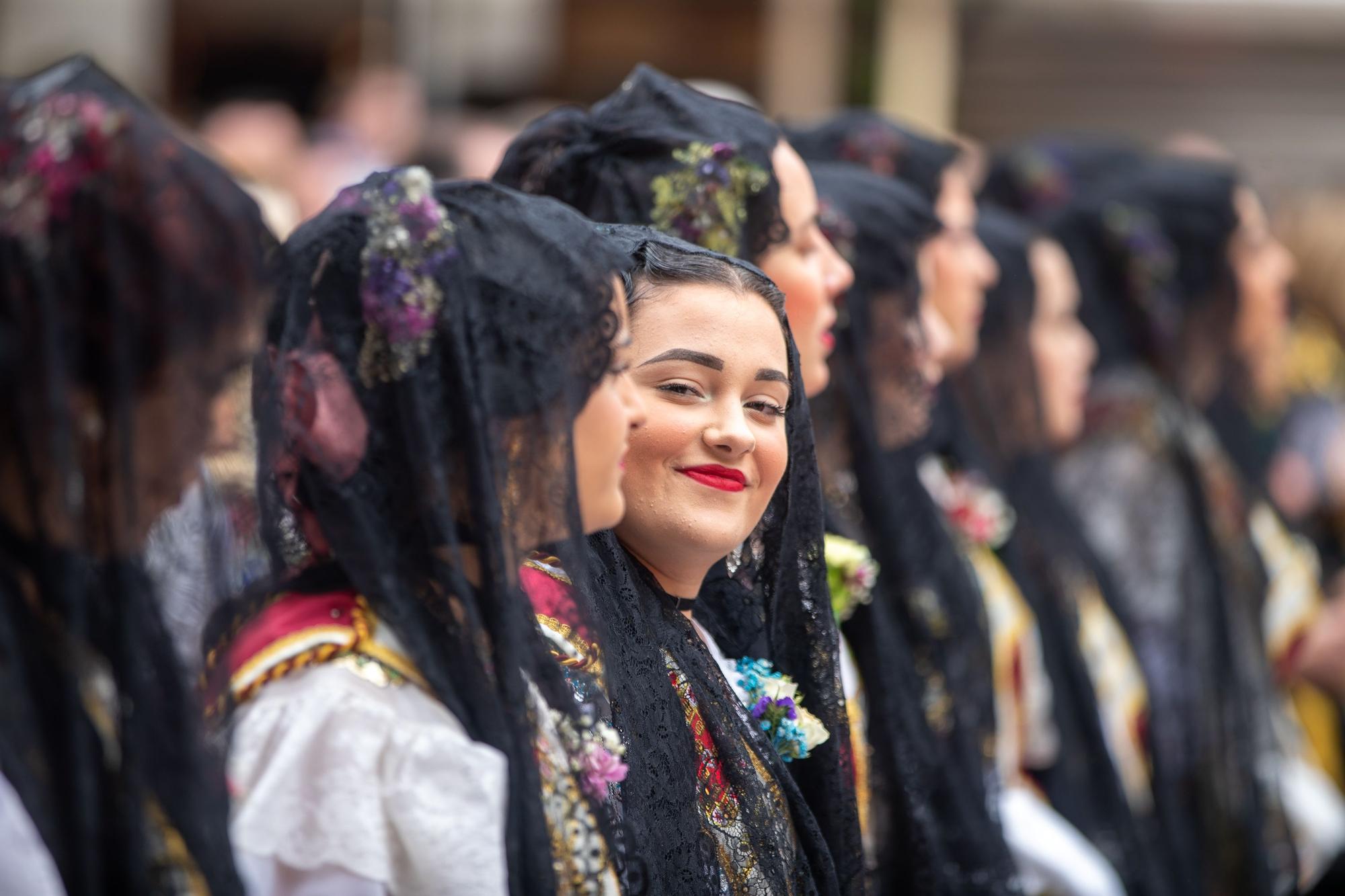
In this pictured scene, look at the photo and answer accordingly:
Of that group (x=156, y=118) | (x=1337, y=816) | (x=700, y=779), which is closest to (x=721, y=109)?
(x=156, y=118)

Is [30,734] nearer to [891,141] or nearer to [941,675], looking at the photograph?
[941,675]

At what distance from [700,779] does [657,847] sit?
0.16m

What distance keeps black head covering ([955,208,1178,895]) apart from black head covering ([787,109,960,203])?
473 millimetres

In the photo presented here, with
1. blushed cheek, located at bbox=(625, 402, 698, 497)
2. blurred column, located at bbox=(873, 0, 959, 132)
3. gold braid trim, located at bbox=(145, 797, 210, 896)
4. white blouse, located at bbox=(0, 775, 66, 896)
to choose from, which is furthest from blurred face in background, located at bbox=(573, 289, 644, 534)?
blurred column, located at bbox=(873, 0, 959, 132)

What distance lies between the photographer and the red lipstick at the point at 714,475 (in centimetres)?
226

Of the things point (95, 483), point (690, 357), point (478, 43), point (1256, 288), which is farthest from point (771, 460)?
point (478, 43)

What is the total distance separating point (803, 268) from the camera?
286 centimetres

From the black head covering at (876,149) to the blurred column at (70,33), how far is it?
5231mm

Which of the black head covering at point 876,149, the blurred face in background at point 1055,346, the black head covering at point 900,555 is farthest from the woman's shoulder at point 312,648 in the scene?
the blurred face in background at point 1055,346

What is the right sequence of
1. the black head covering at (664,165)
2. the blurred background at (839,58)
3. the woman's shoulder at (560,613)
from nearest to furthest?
the woman's shoulder at (560,613)
the black head covering at (664,165)
the blurred background at (839,58)

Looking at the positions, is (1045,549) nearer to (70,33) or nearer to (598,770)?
(598,770)

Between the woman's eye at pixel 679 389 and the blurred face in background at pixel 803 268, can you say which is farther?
the blurred face in background at pixel 803 268

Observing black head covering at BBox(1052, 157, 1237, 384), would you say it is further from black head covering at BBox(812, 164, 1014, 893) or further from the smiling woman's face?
the smiling woman's face

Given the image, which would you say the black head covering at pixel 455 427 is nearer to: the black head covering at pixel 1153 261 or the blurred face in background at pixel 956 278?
the blurred face in background at pixel 956 278
